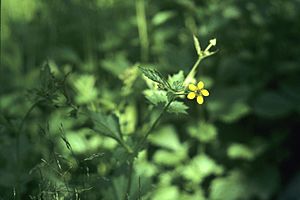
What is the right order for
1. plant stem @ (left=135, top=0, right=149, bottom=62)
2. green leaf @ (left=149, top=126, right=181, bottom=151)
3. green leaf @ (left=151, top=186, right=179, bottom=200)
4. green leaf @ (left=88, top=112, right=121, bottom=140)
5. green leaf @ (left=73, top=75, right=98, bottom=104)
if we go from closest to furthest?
green leaf @ (left=88, top=112, right=121, bottom=140)
green leaf @ (left=73, top=75, right=98, bottom=104)
green leaf @ (left=151, top=186, right=179, bottom=200)
green leaf @ (left=149, top=126, right=181, bottom=151)
plant stem @ (left=135, top=0, right=149, bottom=62)

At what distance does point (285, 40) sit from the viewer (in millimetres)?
3172

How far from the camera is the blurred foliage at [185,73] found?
2791 millimetres

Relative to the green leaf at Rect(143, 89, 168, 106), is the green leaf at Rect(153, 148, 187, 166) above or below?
above

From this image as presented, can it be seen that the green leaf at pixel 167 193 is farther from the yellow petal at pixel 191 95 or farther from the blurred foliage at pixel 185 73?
the yellow petal at pixel 191 95

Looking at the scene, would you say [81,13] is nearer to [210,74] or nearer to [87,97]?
[210,74]

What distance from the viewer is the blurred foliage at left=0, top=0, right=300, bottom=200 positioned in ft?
9.16

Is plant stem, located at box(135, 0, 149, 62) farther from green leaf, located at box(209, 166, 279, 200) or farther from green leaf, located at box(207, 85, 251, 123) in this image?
green leaf, located at box(209, 166, 279, 200)

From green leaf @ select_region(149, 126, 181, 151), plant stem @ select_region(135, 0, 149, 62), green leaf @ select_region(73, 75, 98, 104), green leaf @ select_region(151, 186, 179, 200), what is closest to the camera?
green leaf @ select_region(73, 75, 98, 104)

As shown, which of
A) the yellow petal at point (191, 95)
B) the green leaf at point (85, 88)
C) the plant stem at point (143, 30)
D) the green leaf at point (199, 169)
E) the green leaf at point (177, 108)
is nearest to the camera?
the yellow petal at point (191, 95)

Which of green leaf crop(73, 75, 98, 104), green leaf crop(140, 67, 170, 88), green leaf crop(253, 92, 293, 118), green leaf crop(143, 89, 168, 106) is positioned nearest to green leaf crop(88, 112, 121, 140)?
green leaf crop(143, 89, 168, 106)

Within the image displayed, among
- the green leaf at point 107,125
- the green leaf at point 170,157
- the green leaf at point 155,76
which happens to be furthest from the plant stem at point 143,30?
the green leaf at point 155,76

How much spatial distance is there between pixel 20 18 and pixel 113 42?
0.58 m

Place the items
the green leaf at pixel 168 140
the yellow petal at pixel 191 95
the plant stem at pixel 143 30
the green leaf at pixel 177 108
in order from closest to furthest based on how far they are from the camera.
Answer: the yellow petal at pixel 191 95 < the green leaf at pixel 177 108 < the green leaf at pixel 168 140 < the plant stem at pixel 143 30

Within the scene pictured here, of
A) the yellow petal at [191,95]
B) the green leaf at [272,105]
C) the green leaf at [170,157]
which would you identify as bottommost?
the yellow petal at [191,95]
